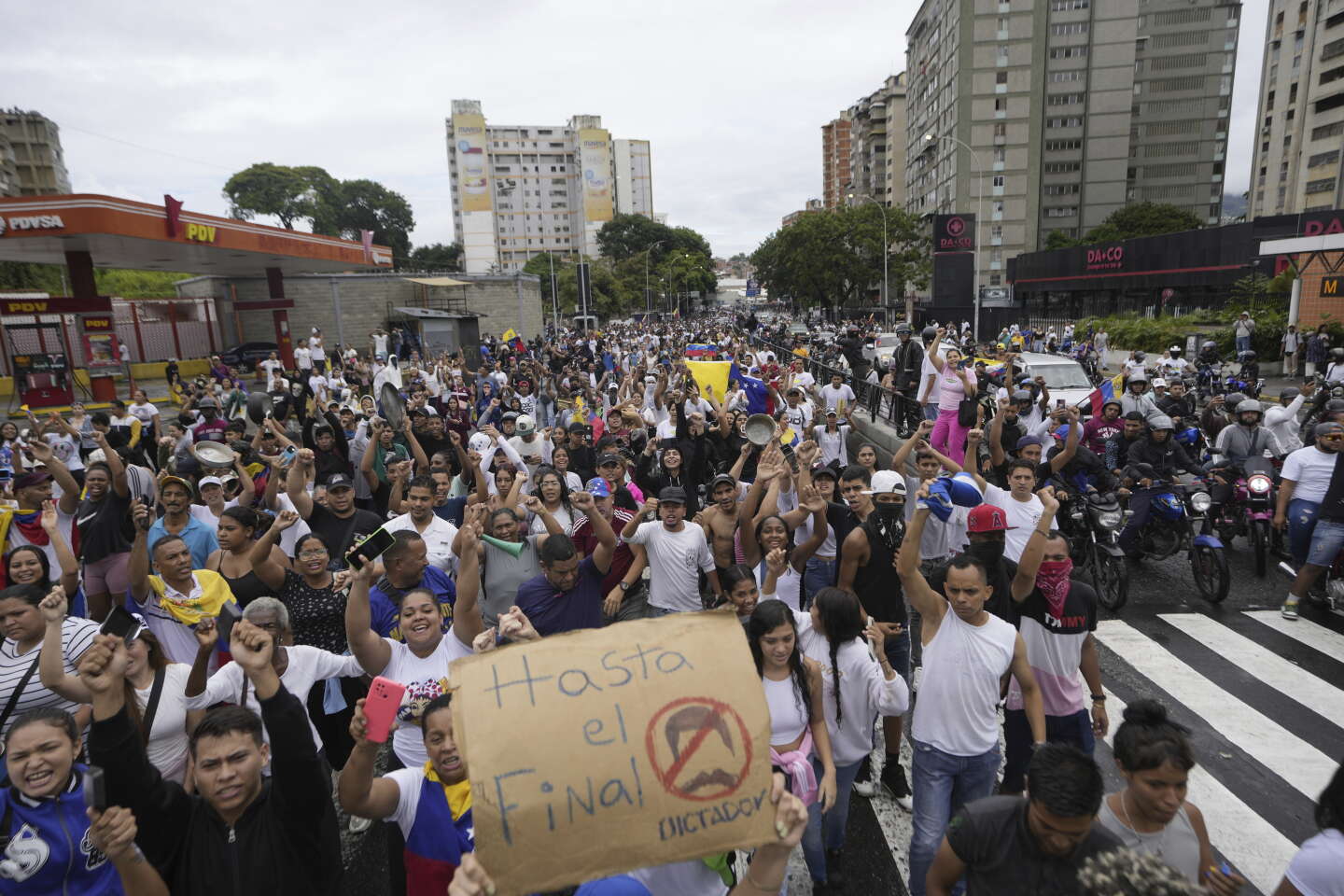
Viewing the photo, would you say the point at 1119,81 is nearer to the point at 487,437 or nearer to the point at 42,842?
the point at 487,437

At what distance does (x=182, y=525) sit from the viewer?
5359mm

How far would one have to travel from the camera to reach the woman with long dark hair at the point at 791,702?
3266 millimetres

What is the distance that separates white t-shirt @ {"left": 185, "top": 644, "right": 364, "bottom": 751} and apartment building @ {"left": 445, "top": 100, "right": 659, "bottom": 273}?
367ft

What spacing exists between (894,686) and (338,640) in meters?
3.23

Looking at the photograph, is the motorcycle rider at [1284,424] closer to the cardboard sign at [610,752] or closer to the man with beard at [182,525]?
the cardboard sign at [610,752]

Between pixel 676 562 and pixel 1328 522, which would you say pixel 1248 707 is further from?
pixel 676 562

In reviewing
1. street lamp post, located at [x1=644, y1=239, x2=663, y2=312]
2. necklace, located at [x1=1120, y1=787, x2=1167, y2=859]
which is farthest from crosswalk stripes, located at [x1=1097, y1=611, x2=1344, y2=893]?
street lamp post, located at [x1=644, y1=239, x2=663, y2=312]

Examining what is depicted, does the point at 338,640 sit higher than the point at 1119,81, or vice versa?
the point at 1119,81

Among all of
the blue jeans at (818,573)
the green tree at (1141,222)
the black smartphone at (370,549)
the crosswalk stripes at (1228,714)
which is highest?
the green tree at (1141,222)

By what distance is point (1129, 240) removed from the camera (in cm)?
4141

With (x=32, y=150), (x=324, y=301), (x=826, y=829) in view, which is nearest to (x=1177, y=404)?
(x=826, y=829)

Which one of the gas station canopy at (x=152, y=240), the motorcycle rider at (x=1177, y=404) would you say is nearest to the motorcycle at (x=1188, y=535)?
the motorcycle rider at (x=1177, y=404)

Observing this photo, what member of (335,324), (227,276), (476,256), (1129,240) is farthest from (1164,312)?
(476,256)

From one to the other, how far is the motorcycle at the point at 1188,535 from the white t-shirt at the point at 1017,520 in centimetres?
302
